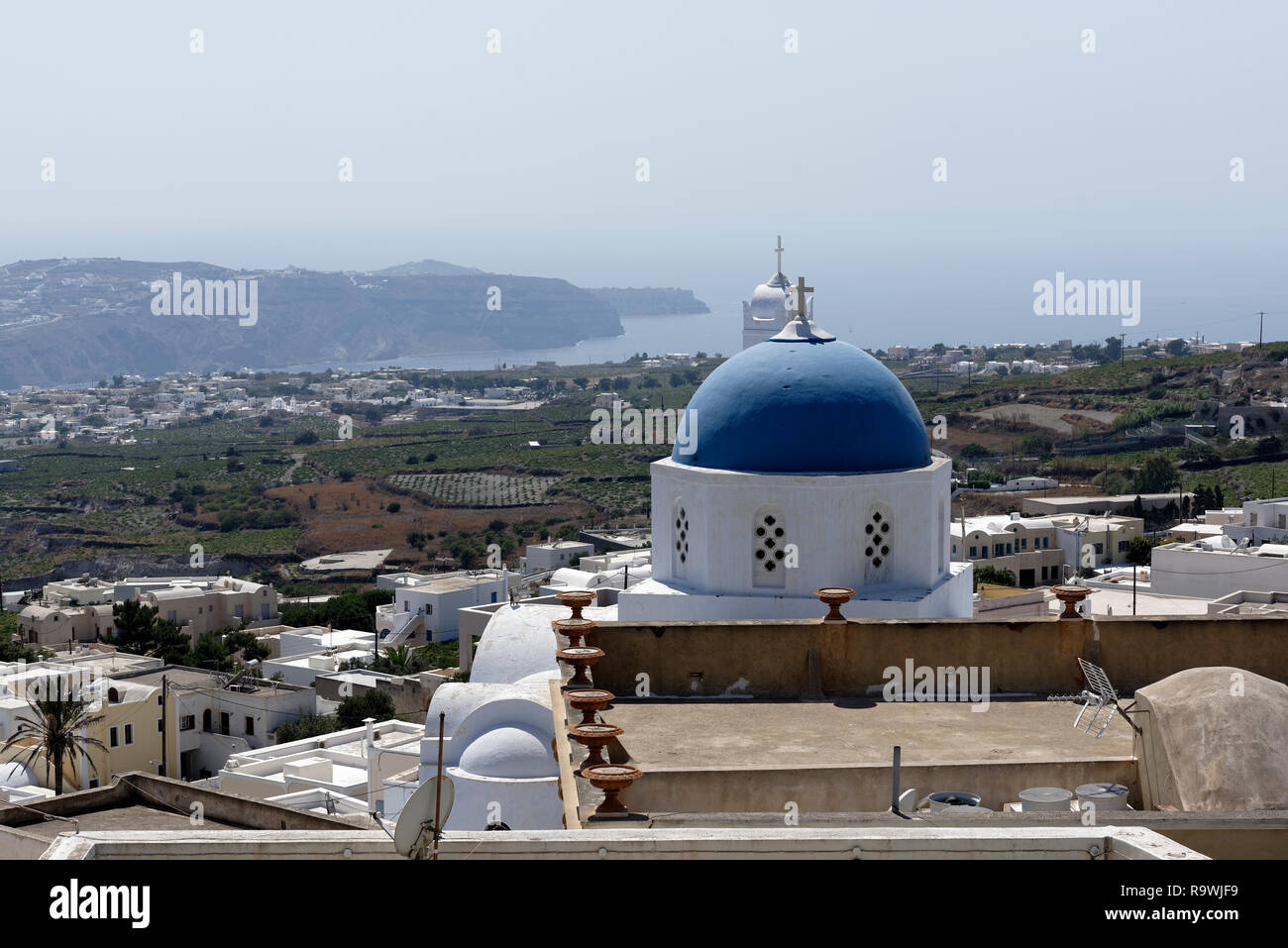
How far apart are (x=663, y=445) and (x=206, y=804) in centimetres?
11572

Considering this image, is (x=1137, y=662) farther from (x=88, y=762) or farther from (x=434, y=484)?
(x=434, y=484)

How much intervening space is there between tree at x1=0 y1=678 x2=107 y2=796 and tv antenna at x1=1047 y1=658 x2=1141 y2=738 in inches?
920

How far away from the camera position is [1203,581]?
43.4 m

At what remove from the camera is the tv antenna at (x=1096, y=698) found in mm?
11945

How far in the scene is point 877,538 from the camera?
16734mm

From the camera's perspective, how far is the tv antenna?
1195 centimetres

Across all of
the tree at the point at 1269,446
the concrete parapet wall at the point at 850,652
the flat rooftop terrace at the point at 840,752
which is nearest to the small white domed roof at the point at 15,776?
the concrete parapet wall at the point at 850,652

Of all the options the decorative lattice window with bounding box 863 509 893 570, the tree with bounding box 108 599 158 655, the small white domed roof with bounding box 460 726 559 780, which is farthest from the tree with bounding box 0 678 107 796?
the tree with bounding box 108 599 158 655

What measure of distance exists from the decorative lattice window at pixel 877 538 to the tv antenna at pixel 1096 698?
152 inches

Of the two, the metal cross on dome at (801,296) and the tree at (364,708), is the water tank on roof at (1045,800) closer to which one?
the metal cross on dome at (801,296)

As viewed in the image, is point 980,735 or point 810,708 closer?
point 980,735

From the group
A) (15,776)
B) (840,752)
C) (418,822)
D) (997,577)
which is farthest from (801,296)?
(997,577)

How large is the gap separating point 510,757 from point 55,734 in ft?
57.9
